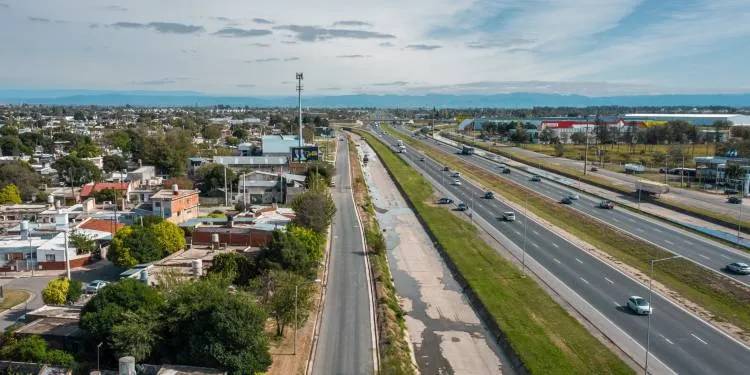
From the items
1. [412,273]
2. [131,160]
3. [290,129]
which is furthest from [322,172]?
[290,129]

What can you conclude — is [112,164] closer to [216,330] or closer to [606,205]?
[606,205]

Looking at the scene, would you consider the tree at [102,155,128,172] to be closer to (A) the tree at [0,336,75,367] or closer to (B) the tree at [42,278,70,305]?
(B) the tree at [42,278,70,305]

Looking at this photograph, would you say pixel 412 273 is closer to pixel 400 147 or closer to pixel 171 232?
pixel 171 232

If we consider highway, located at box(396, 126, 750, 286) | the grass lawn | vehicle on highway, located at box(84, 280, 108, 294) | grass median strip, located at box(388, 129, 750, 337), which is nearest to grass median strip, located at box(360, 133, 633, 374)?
grass median strip, located at box(388, 129, 750, 337)

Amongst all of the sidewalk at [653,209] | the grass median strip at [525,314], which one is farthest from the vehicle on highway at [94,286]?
the sidewalk at [653,209]

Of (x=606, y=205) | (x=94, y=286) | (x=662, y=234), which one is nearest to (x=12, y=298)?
(x=94, y=286)
